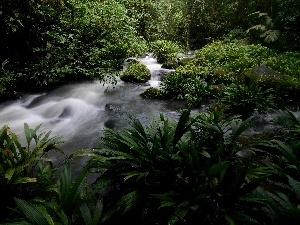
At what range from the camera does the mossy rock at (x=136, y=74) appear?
10182mm

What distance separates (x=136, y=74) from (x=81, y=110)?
10.2 ft

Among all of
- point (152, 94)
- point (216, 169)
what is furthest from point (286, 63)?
point (216, 169)

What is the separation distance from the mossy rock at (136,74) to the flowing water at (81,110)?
0.42 metres

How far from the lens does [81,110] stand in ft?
26.3

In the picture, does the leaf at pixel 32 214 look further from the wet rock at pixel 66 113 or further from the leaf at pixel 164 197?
the wet rock at pixel 66 113

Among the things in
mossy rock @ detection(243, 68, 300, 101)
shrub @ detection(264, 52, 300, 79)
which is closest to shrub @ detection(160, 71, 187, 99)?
mossy rock @ detection(243, 68, 300, 101)

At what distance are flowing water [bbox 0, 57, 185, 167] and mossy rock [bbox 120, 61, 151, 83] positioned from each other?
0.42 meters

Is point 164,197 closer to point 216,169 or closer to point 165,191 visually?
point 165,191

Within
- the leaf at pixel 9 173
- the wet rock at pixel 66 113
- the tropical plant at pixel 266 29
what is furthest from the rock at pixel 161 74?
the leaf at pixel 9 173

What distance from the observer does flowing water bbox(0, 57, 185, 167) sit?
6652 millimetres

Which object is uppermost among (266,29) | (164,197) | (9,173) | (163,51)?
(266,29)

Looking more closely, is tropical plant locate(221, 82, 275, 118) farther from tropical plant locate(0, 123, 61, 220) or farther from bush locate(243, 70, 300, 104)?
tropical plant locate(0, 123, 61, 220)

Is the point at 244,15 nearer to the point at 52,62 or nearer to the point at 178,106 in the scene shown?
the point at 178,106

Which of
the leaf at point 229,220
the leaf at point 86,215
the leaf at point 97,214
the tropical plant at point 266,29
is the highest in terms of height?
the tropical plant at point 266,29
